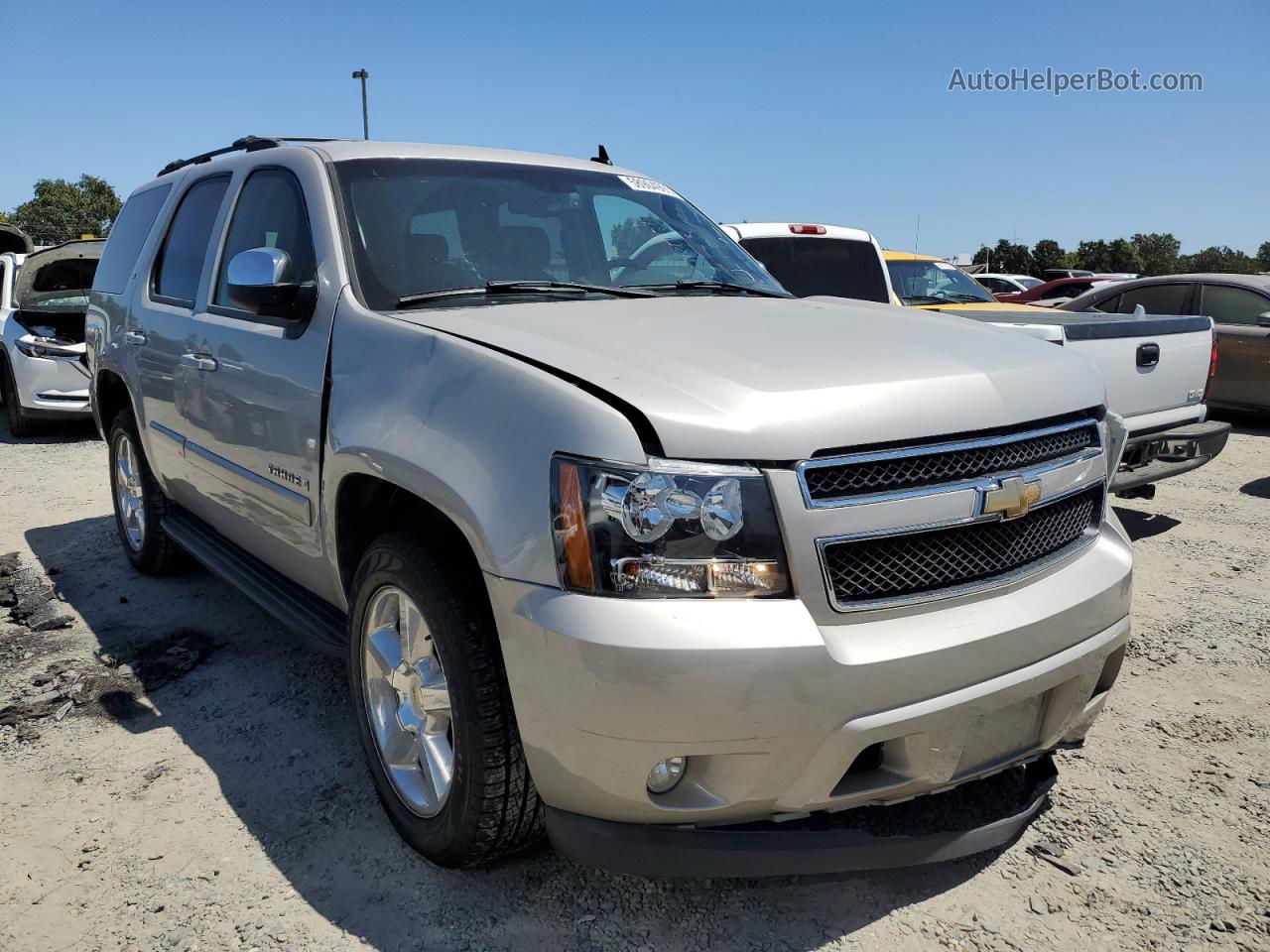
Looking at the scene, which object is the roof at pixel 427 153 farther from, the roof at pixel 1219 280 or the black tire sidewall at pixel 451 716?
the roof at pixel 1219 280

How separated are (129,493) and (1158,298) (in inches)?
388

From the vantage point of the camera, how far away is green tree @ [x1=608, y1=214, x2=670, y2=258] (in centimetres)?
356

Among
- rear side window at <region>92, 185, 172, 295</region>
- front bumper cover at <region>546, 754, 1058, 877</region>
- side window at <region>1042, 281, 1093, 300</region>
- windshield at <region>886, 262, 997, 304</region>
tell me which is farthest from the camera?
side window at <region>1042, 281, 1093, 300</region>

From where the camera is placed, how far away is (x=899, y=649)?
2.02 metres

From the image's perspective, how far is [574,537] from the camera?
6.49 ft

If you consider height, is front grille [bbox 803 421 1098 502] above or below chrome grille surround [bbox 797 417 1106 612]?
above

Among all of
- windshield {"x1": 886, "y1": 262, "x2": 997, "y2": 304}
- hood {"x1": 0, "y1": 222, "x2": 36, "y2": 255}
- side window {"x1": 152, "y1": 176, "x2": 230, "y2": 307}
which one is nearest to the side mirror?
side window {"x1": 152, "y1": 176, "x2": 230, "y2": 307}

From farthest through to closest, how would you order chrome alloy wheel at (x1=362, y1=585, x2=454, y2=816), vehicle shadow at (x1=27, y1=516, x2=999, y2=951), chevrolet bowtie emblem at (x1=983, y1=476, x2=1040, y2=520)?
chrome alloy wheel at (x1=362, y1=585, x2=454, y2=816)
vehicle shadow at (x1=27, y1=516, x2=999, y2=951)
chevrolet bowtie emblem at (x1=983, y1=476, x2=1040, y2=520)

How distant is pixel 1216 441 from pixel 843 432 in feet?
14.4

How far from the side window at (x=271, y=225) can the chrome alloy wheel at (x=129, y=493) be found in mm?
1610

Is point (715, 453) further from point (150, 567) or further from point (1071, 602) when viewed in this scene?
point (150, 567)

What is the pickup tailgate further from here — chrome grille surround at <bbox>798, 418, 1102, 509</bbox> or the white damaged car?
the white damaged car

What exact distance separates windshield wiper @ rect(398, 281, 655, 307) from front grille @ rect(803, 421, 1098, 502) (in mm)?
1317

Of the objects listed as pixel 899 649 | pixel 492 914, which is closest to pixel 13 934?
pixel 492 914
